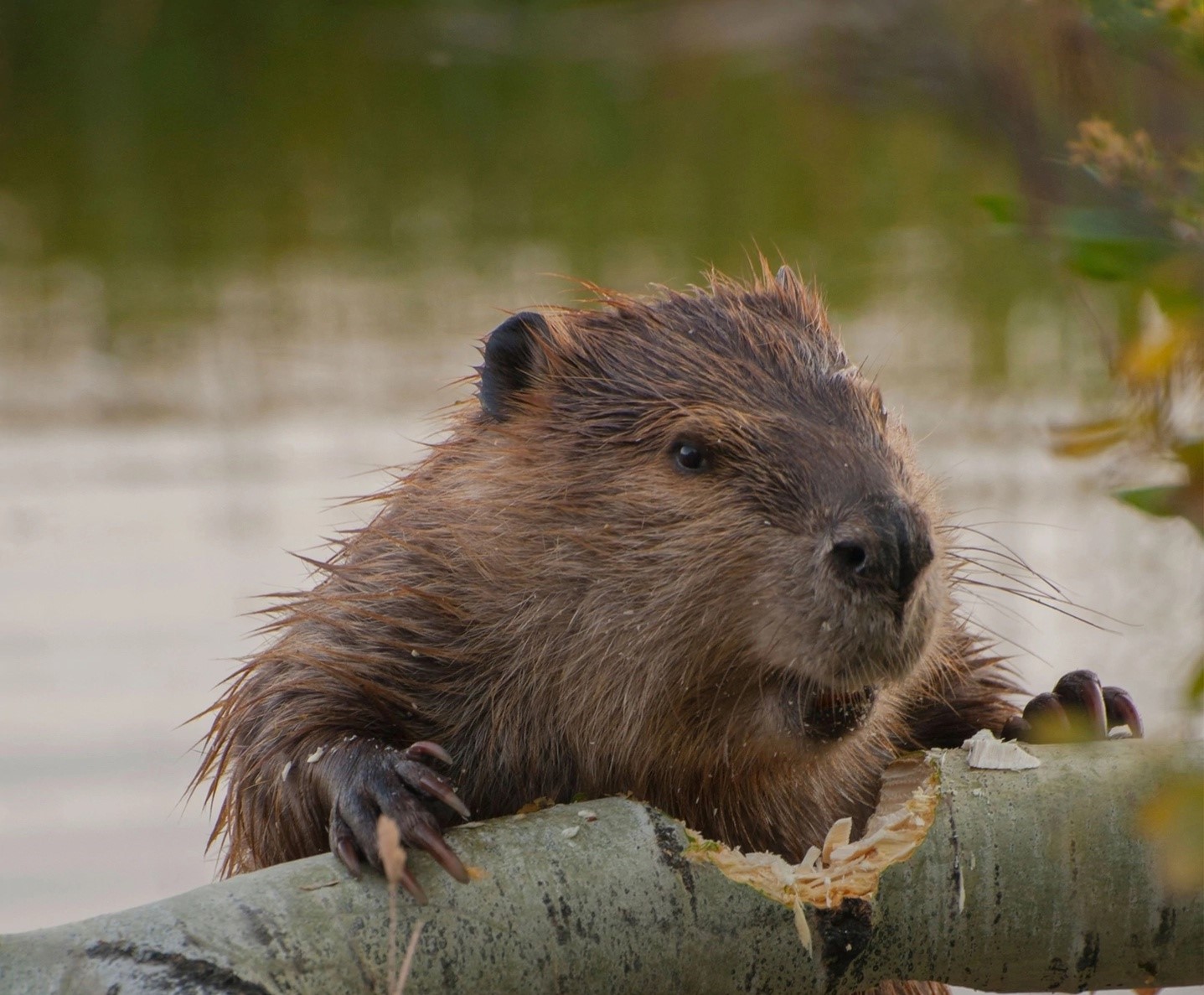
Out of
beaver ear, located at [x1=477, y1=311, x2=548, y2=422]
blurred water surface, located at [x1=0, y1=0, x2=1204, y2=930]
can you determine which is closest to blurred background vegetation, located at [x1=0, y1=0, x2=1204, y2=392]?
blurred water surface, located at [x1=0, y1=0, x2=1204, y2=930]

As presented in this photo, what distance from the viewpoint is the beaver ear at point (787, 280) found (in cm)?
316

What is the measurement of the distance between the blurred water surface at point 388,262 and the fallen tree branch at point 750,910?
35 cm

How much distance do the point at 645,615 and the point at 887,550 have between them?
46cm

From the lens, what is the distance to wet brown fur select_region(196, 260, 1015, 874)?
2.57 meters

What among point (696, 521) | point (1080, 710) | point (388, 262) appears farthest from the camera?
point (388, 262)

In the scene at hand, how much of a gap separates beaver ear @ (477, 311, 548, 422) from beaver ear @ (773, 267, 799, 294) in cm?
43

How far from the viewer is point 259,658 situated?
9.52 feet

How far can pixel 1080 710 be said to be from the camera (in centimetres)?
289

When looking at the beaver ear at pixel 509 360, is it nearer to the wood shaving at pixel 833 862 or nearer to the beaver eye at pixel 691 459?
the beaver eye at pixel 691 459

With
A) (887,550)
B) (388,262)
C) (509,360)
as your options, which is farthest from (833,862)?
(388,262)

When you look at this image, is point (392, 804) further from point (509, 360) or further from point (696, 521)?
point (509, 360)

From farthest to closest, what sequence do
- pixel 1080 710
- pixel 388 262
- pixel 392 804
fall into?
pixel 388 262, pixel 1080 710, pixel 392 804

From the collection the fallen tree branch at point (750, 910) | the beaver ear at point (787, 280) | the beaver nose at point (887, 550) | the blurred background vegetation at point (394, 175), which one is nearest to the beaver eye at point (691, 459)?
the beaver nose at point (887, 550)

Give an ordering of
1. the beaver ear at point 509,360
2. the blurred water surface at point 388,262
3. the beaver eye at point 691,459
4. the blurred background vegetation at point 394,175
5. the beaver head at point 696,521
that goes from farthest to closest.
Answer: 1. the blurred background vegetation at point 394,175
2. the beaver ear at point 509,360
3. the beaver eye at point 691,459
4. the beaver head at point 696,521
5. the blurred water surface at point 388,262
